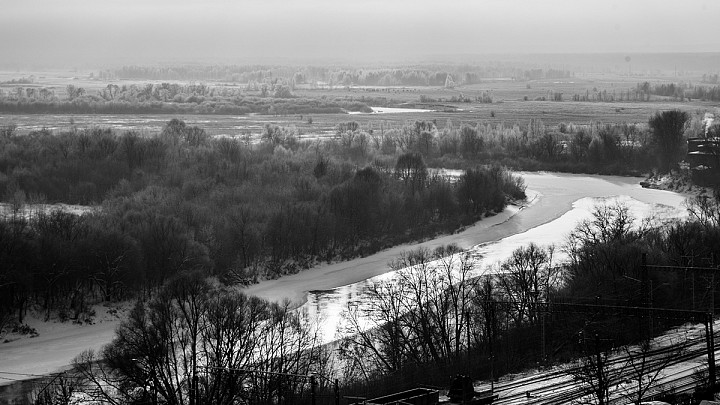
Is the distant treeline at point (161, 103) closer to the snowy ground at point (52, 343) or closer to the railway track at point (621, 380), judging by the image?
the snowy ground at point (52, 343)

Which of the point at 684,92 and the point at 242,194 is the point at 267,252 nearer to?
the point at 242,194

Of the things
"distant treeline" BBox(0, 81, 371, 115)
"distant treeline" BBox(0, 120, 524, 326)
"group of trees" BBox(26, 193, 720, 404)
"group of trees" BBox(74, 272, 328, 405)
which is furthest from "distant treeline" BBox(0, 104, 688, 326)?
"distant treeline" BBox(0, 81, 371, 115)

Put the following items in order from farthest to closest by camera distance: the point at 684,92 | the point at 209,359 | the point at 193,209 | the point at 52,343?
1. the point at 684,92
2. the point at 193,209
3. the point at 52,343
4. the point at 209,359

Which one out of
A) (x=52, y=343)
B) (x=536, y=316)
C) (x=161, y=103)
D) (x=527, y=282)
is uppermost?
(x=527, y=282)

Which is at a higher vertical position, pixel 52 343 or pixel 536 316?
pixel 536 316

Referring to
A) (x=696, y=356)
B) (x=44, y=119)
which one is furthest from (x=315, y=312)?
(x=44, y=119)

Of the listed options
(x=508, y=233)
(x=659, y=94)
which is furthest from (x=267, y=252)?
(x=659, y=94)
